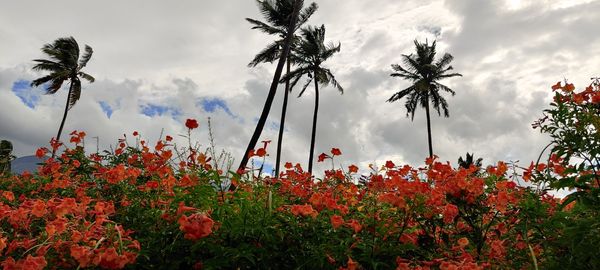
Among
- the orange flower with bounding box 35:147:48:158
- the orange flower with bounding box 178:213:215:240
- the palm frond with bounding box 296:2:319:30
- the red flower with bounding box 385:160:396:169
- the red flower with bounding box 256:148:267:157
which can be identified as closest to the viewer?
the orange flower with bounding box 178:213:215:240

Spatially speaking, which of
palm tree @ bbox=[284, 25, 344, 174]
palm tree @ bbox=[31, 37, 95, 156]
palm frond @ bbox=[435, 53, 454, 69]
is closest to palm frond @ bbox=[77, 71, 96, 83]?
palm tree @ bbox=[31, 37, 95, 156]

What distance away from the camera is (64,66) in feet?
86.2

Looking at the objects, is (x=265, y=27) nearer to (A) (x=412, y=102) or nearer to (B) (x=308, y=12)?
(B) (x=308, y=12)

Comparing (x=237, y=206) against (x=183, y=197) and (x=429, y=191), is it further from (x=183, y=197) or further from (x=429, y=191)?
(x=429, y=191)

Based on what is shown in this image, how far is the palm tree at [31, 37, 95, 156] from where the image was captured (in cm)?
2578

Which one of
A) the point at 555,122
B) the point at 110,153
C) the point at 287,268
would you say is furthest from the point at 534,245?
the point at 110,153

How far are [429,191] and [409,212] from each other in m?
0.27

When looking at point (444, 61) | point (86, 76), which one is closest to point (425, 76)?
point (444, 61)

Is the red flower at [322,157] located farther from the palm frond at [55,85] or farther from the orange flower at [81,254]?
the palm frond at [55,85]

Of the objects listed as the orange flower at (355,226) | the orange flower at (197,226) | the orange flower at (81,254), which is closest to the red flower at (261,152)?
the orange flower at (355,226)

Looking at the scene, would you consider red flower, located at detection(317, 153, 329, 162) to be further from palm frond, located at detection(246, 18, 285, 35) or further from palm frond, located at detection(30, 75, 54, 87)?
palm frond, located at detection(30, 75, 54, 87)

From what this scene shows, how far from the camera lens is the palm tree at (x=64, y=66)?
84.6 feet

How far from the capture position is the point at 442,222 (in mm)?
2805

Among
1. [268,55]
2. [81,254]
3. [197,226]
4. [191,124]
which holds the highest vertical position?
[268,55]
